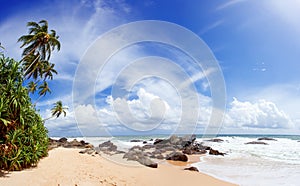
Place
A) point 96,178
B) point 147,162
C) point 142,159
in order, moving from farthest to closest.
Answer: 1. point 142,159
2. point 147,162
3. point 96,178

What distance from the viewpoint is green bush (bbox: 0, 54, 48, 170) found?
28.2ft

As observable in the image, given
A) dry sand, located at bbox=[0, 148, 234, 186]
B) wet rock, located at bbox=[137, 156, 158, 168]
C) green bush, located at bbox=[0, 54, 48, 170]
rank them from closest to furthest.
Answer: dry sand, located at bbox=[0, 148, 234, 186]
green bush, located at bbox=[0, 54, 48, 170]
wet rock, located at bbox=[137, 156, 158, 168]

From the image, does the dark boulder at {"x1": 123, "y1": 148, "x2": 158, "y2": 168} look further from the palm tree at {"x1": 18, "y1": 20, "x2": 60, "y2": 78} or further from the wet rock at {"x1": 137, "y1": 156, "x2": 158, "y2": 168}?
the palm tree at {"x1": 18, "y1": 20, "x2": 60, "y2": 78}

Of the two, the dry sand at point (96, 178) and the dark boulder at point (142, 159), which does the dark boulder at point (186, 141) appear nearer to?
the dark boulder at point (142, 159)

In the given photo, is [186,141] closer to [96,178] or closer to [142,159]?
[142,159]

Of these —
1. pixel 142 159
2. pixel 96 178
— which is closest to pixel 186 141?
pixel 142 159

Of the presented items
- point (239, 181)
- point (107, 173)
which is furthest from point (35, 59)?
point (239, 181)

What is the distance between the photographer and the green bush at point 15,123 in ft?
28.2

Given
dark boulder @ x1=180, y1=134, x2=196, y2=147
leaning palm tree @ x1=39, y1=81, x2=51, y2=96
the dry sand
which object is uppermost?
leaning palm tree @ x1=39, y1=81, x2=51, y2=96

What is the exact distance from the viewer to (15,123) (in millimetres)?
9203

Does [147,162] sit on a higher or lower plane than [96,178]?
higher

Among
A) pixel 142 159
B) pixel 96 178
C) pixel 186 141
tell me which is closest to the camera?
pixel 96 178

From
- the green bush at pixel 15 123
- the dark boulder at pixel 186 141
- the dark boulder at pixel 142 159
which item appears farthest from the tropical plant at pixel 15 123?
the dark boulder at pixel 186 141

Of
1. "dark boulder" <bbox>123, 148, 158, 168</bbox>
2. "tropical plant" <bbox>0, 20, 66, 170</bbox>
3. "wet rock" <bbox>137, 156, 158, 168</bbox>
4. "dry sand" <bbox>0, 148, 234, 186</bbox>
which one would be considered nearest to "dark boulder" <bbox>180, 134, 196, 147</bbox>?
"dark boulder" <bbox>123, 148, 158, 168</bbox>
